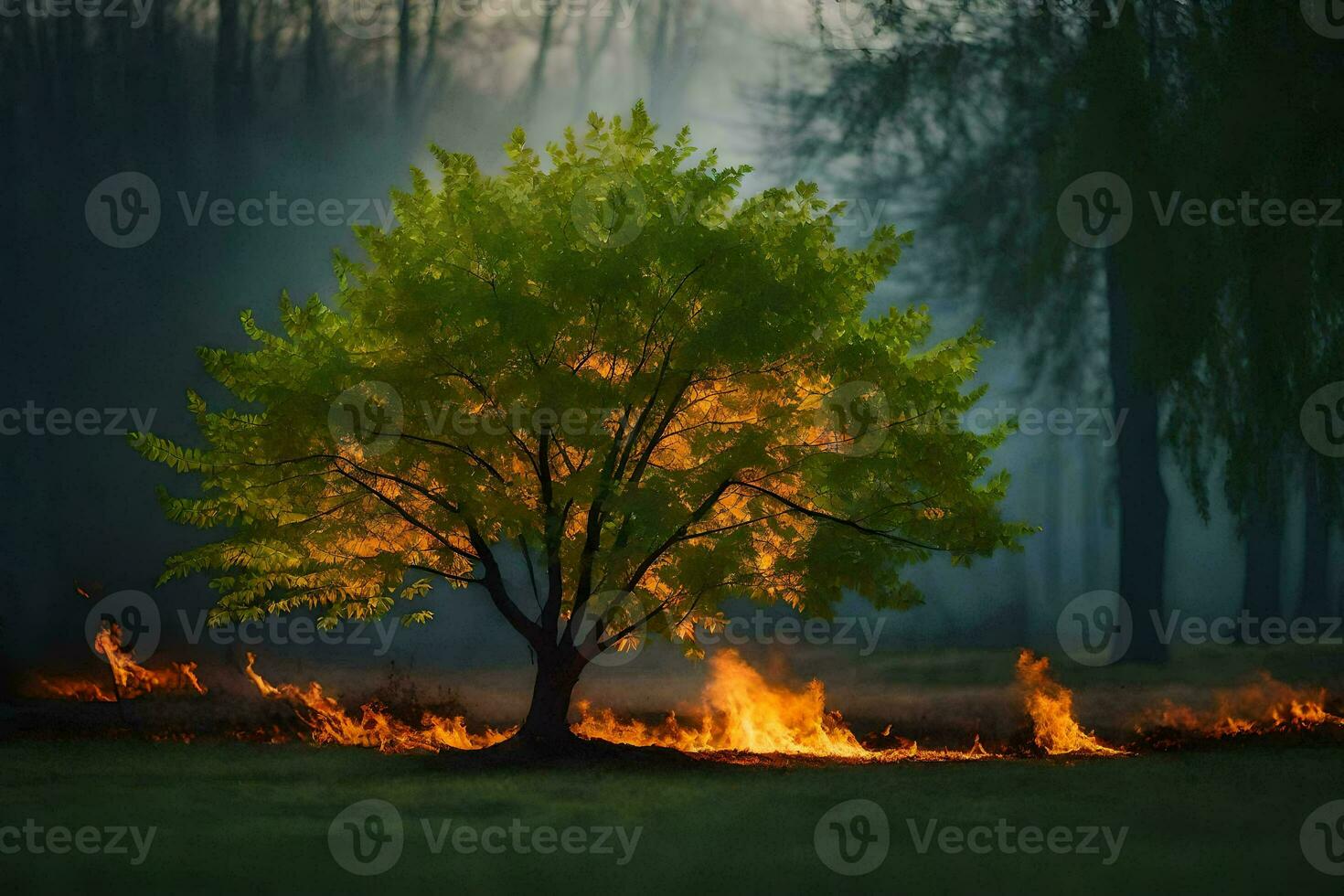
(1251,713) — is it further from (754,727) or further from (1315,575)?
(1315,575)

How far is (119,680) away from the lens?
66.1 ft

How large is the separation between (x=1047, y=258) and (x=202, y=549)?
13708mm

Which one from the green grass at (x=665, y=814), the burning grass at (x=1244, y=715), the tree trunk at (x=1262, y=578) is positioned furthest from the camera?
the tree trunk at (x=1262, y=578)

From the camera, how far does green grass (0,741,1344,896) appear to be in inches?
371

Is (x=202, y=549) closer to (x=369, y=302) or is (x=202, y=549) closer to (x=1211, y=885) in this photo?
(x=369, y=302)

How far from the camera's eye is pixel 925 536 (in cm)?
1512

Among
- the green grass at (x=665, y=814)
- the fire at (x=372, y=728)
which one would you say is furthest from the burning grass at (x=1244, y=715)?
the fire at (x=372, y=728)

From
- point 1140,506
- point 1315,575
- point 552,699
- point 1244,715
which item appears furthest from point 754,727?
point 1315,575

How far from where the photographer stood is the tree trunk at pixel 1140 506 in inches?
874

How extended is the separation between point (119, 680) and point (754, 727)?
979cm

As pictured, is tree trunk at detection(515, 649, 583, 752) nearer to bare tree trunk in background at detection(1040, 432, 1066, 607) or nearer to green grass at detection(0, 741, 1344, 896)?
green grass at detection(0, 741, 1344, 896)

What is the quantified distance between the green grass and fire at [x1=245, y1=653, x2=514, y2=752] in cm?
124

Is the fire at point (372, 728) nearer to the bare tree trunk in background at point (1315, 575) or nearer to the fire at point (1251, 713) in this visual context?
the fire at point (1251, 713)

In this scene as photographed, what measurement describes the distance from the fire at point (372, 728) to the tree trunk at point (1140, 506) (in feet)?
35.8
